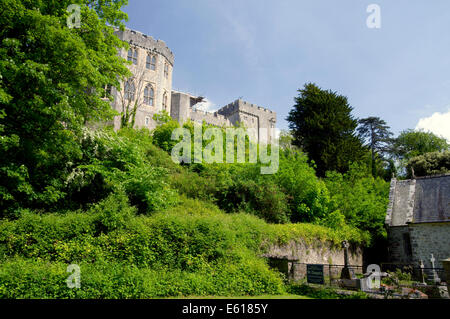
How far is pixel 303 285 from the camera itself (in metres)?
11.1

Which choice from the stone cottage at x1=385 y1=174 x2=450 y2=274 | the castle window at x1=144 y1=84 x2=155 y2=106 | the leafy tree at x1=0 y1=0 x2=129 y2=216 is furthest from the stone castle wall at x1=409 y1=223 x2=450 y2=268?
the castle window at x1=144 y1=84 x2=155 y2=106

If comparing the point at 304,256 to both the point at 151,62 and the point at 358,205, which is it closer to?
the point at 358,205

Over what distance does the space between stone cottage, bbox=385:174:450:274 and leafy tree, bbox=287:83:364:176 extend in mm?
5489

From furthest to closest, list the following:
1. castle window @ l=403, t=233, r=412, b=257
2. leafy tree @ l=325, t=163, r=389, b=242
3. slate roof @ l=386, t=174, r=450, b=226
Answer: leafy tree @ l=325, t=163, r=389, b=242
castle window @ l=403, t=233, r=412, b=257
slate roof @ l=386, t=174, r=450, b=226

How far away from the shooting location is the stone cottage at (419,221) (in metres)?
18.3

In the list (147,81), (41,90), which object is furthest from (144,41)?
(41,90)

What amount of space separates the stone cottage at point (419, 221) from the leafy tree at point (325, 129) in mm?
5489

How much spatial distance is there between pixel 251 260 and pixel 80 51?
1056 cm

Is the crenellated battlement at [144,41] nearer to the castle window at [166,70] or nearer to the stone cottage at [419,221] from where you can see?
the castle window at [166,70]

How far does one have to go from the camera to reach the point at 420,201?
69.4 feet

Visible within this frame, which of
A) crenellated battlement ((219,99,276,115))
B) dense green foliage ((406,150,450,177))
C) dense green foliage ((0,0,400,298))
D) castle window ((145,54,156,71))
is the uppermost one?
crenellated battlement ((219,99,276,115))

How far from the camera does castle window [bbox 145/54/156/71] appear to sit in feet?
111

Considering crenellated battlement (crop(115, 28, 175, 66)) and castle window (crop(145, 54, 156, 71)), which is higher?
crenellated battlement (crop(115, 28, 175, 66))

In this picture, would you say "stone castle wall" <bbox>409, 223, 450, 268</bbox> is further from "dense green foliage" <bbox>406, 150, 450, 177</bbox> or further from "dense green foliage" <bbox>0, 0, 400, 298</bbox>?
"dense green foliage" <bbox>406, 150, 450, 177</bbox>
